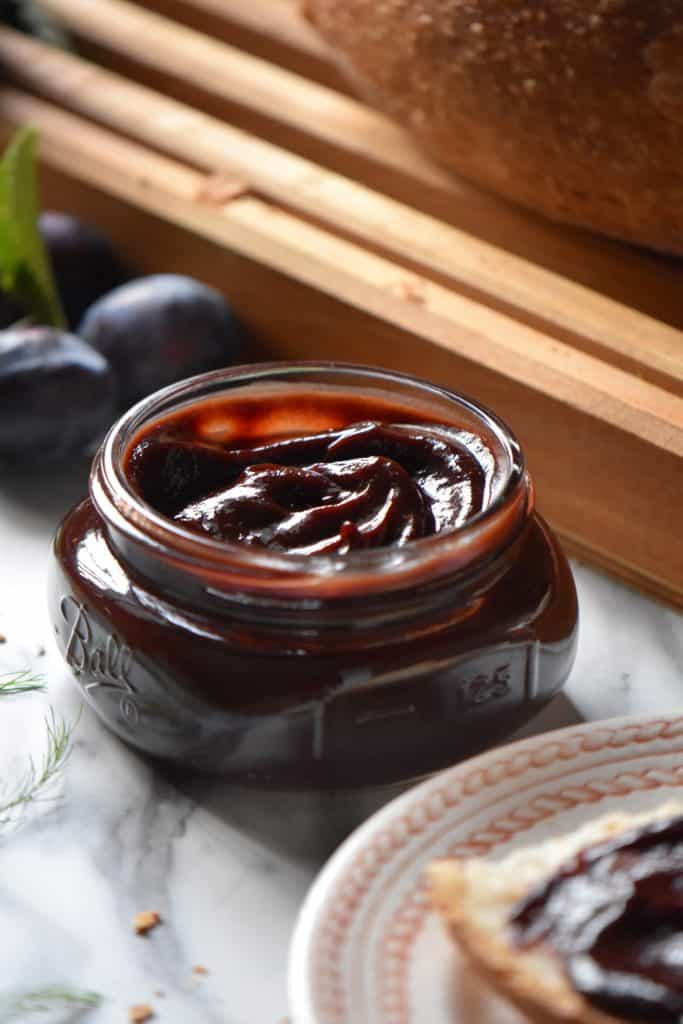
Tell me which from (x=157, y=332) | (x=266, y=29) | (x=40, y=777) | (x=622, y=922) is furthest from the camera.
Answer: (x=266, y=29)

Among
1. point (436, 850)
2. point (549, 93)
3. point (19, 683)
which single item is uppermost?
point (549, 93)

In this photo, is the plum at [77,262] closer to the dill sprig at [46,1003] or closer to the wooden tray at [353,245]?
the wooden tray at [353,245]

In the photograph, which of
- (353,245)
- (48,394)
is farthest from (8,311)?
Result: (353,245)

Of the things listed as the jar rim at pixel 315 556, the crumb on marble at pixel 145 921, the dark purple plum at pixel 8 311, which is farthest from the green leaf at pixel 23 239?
the crumb on marble at pixel 145 921

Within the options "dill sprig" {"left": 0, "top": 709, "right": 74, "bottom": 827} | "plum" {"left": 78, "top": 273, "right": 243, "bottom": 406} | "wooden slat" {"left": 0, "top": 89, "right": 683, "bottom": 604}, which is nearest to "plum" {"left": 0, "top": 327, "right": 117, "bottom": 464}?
"plum" {"left": 78, "top": 273, "right": 243, "bottom": 406}

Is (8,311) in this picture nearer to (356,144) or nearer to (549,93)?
(356,144)

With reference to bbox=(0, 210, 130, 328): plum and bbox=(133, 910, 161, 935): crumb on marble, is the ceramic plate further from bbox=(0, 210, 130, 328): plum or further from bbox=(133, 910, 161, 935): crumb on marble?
bbox=(0, 210, 130, 328): plum
